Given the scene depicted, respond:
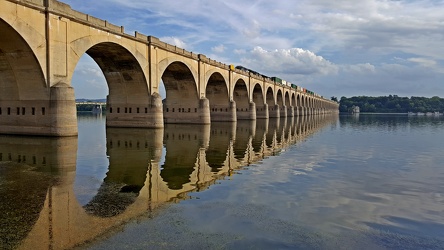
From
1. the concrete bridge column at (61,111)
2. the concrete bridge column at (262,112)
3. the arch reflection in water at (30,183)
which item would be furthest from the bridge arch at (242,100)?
the arch reflection in water at (30,183)

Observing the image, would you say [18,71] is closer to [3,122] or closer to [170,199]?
[3,122]

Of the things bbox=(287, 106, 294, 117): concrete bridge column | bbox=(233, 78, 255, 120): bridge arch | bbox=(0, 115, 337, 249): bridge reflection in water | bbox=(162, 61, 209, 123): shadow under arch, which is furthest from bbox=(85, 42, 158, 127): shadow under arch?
bbox=(287, 106, 294, 117): concrete bridge column

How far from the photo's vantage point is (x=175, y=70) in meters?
53.2

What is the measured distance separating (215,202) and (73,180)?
6278mm

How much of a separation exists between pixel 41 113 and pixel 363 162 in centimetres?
2338

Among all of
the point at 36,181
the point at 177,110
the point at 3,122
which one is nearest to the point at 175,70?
the point at 177,110

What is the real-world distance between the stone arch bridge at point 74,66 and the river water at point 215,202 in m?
7.76

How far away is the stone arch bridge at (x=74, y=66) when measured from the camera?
26.6 metres

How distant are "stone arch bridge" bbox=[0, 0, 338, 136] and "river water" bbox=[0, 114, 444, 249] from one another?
7.76 m

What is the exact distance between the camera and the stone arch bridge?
26.6 meters

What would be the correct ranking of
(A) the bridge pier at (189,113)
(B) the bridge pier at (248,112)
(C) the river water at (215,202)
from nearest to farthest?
1. (C) the river water at (215,202)
2. (A) the bridge pier at (189,113)
3. (B) the bridge pier at (248,112)

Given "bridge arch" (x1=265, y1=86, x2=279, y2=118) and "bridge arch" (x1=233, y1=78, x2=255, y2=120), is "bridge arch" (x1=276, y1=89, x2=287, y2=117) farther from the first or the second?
"bridge arch" (x1=233, y1=78, x2=255, y2=120)

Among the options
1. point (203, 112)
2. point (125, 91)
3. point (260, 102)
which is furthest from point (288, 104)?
point (125, 91)

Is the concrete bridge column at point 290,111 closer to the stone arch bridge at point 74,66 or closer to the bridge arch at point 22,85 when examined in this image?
the stone arch bridge at point 74,66
